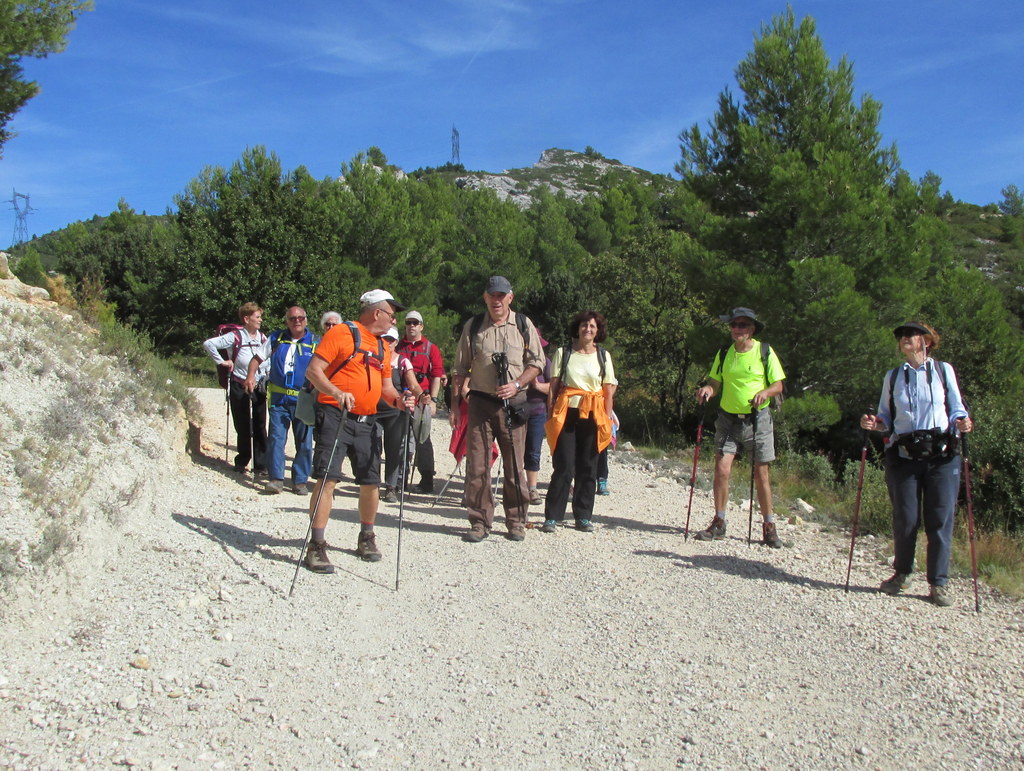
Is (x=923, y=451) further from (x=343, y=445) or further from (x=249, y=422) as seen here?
(x=249, y=422)

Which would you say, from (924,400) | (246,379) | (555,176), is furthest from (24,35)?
(555,176)

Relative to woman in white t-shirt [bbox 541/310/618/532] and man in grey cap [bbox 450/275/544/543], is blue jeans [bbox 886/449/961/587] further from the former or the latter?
man in grey cap [bbox 450/275/544/543]

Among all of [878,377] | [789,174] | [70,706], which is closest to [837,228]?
[789,174]

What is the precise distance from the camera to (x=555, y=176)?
113 meters

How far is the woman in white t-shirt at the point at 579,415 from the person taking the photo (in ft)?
21.7

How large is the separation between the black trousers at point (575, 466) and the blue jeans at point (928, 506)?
7.60 ft

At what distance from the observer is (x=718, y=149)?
17016mm

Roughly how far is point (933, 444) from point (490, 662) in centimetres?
316

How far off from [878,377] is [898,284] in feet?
5.85

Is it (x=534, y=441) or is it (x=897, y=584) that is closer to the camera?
(x=897, y=584)

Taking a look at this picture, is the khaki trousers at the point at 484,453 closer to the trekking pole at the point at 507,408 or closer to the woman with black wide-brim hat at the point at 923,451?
the trekking pole at the point at 507,408

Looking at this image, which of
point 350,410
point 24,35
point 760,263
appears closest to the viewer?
point 350,410

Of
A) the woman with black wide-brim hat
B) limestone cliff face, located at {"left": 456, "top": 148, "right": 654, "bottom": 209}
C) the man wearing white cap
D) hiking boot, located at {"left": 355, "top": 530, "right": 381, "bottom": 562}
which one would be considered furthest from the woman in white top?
limestone cliff face, located at {"left": 456, "top": 148, "right": 654, "bottom": 209}

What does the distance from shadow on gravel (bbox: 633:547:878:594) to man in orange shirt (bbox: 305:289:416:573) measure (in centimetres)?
220
